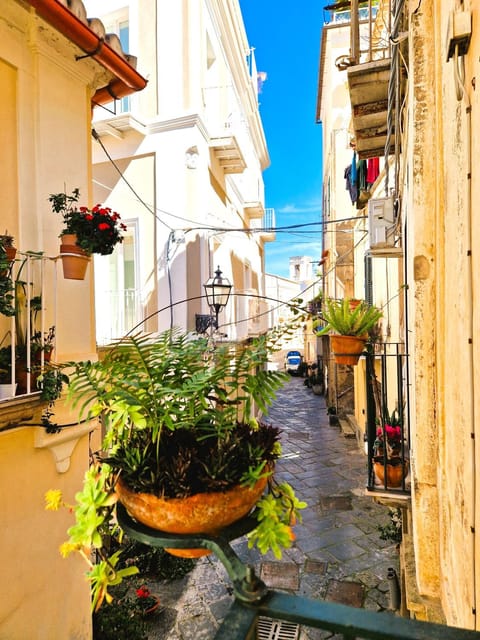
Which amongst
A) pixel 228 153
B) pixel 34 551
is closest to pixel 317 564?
pixel 34 551

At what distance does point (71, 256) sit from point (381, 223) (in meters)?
3.50

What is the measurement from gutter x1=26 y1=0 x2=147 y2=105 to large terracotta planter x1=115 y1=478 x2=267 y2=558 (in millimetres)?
3792

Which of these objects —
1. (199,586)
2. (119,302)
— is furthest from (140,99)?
(199,586)

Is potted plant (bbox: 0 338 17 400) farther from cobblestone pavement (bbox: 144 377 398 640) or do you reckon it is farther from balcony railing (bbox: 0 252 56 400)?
cobblestone pavement (bbox: 144 377 398 640)

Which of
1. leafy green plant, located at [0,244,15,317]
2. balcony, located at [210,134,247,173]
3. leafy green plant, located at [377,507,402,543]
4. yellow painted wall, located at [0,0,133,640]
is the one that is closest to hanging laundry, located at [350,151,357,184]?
balcony, located at [210,134,247,173]

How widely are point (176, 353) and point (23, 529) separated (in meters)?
2.82

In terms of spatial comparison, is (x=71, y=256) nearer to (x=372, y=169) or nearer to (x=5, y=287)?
(x=5, y=287)

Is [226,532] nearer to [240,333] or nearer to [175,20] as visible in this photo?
[175,20]

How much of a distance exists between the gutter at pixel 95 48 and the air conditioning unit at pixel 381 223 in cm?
306

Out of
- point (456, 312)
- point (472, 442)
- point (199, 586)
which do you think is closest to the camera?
point (472, 442)

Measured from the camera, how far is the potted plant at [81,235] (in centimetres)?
340

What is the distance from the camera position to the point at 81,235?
3.41 meters

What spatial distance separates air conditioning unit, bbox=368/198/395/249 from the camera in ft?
15.0

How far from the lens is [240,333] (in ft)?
37.4
